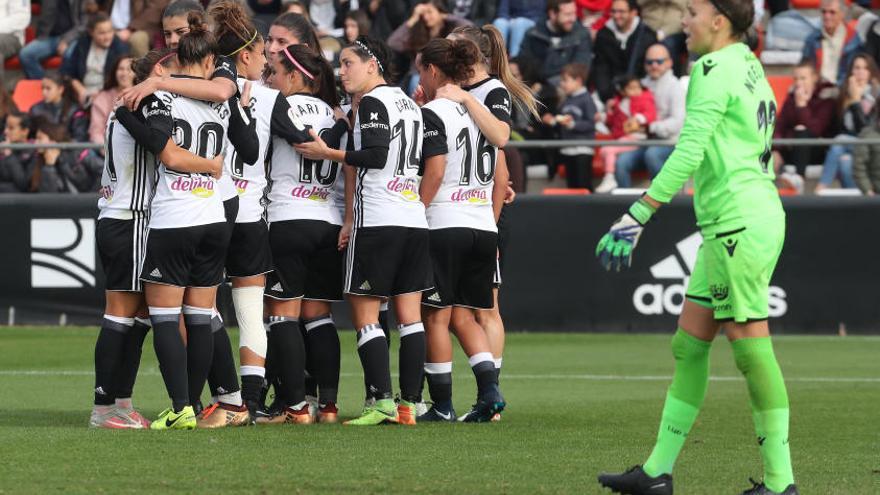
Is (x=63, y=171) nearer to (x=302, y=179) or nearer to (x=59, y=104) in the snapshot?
(x=59, y=104)

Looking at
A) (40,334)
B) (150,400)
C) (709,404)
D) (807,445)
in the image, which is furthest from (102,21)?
(807,445)

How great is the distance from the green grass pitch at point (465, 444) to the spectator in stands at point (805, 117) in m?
3.39

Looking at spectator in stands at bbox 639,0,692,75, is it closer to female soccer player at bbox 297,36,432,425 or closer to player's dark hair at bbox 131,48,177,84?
female soccer player at bbox 297,36,432,425

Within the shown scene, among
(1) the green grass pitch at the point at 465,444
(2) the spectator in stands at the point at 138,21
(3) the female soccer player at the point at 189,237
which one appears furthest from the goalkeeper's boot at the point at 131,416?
(2) the spectator in stands at the point at 138,21

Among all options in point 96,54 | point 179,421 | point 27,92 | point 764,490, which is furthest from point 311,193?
point 27,92

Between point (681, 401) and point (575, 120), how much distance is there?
11028 mm

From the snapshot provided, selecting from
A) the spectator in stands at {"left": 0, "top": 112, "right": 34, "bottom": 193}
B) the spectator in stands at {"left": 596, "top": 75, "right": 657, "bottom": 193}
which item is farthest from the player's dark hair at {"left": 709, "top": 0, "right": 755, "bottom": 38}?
the spectator in stands at {"left": 0, "top": 112, "right": 34, "bottom": 193}

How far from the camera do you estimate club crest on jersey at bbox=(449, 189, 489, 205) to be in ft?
30.6

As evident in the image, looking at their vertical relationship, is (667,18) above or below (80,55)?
above

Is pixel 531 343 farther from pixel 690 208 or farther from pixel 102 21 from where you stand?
pixel 102 21

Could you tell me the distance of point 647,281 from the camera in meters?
16.1

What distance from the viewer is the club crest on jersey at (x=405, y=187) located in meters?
8.97

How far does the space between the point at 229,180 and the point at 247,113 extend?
15.4 inches

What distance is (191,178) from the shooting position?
847 centimetres
